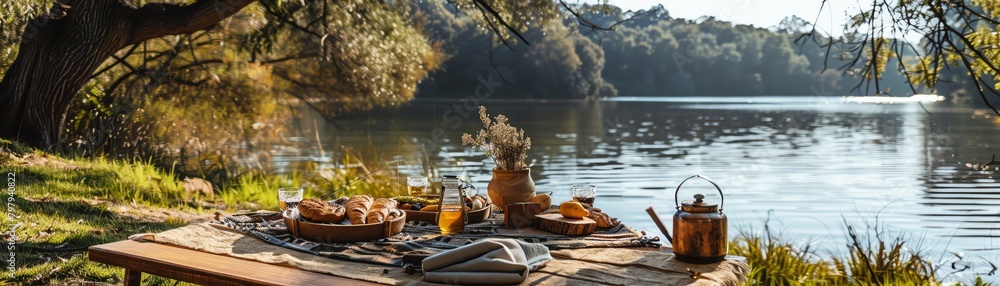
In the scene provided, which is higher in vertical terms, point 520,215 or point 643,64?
point 643,64

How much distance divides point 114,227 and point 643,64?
1922 inches

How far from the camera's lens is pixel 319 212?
2672 mm

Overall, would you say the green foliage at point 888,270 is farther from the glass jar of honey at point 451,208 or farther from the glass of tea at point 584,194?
the glass jar of honey at point 451,208

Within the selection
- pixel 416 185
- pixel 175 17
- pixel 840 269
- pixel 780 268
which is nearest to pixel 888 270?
pixel 840 269

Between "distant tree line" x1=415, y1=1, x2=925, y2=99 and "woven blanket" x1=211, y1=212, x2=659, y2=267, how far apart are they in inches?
1234

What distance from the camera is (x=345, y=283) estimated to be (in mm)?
2107

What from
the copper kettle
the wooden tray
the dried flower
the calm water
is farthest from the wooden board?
the calm water

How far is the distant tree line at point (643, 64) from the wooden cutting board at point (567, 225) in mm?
31467

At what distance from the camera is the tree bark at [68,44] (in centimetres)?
674

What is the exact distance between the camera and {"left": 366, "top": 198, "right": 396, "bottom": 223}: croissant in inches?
105

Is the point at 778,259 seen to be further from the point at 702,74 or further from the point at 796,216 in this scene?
the point at 702,74

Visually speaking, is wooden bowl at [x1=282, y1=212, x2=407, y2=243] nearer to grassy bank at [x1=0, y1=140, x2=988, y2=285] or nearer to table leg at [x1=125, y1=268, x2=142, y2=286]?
table leg at [x1=125, y1=268, x2=142, y2=286]

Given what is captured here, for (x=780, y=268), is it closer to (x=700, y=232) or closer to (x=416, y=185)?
(x=416, y=185)

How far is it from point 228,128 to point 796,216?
296 inches
